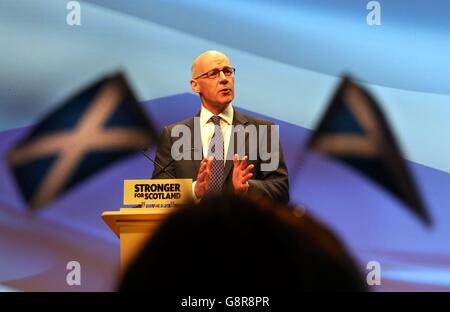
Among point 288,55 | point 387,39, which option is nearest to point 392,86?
point 387,39

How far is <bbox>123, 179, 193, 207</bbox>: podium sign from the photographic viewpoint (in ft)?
12.3

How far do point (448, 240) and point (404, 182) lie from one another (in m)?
0.45

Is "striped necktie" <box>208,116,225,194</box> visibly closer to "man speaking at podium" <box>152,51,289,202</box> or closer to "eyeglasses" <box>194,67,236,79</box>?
"man speaking at podium" <box>152,51,289,202</box>

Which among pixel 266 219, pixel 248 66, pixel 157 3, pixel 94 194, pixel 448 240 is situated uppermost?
pixel 157 3

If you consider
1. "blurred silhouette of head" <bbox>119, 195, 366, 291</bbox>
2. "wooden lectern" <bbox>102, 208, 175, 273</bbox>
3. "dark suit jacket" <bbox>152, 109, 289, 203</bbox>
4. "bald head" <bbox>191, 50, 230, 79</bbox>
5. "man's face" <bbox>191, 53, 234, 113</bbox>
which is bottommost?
"blurred silhouette of head" <bbox>119, 195, 366, 291</bbox>

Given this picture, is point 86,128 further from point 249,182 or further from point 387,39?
point 387,39

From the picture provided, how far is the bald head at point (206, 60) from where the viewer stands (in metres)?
4.78

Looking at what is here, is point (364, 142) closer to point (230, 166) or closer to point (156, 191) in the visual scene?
point (230, 166)

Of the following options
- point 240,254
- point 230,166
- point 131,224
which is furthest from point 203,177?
point 240,254

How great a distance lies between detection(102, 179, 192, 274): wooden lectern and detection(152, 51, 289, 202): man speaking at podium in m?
0.61

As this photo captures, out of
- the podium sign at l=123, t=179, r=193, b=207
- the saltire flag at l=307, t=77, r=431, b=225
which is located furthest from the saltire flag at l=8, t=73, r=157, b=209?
the podium sign at l=123, t=179, r=193, b=207

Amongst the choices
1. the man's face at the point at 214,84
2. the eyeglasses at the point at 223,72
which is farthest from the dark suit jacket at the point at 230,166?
the eyeglasses at the point at 223,72

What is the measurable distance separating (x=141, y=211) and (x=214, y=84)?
4.26 feet

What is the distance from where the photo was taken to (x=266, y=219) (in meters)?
0.84
